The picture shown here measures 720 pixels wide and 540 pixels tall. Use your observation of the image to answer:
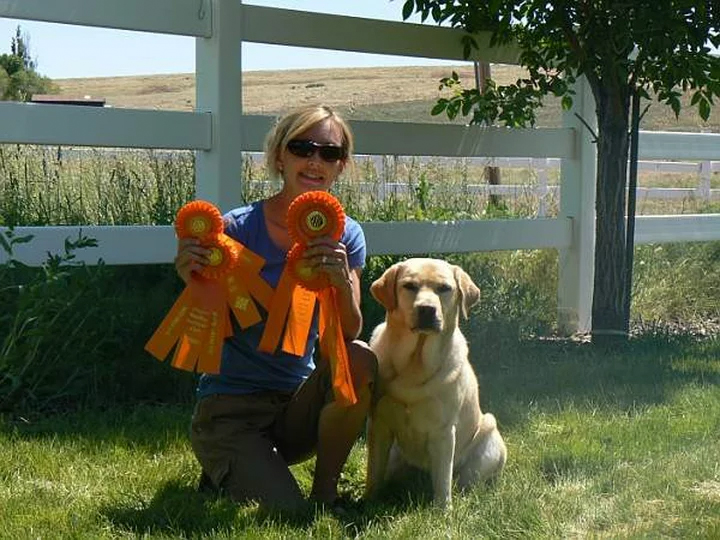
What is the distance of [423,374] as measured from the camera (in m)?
3.66

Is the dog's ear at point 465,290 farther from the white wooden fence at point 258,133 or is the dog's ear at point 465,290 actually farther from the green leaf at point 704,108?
the green leaf at point 704,108

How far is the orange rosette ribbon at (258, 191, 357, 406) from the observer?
10.9ft

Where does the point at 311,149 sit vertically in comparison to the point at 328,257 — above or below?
above

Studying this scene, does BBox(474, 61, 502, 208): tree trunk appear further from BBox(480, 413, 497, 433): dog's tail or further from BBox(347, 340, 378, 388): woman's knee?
BBox(347, 340, 378, 388): woman's knee

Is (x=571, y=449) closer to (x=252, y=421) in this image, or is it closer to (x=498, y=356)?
(x=252, y=421)

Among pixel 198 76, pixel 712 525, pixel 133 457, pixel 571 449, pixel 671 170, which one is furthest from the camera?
pixel 671 170

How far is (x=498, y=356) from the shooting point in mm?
6117

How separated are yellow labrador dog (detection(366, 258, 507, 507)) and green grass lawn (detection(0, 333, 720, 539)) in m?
0.14

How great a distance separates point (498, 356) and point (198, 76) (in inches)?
92.2

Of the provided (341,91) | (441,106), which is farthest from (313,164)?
(341,91)

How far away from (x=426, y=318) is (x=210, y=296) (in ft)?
2.39

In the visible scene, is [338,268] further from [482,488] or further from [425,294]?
[482,488]

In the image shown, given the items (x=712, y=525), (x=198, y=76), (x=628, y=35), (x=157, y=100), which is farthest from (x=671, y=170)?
(x=157, y=100)

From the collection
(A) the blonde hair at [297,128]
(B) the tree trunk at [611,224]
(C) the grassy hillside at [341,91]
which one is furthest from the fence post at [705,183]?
(A) the blonde hair at [297,128]
